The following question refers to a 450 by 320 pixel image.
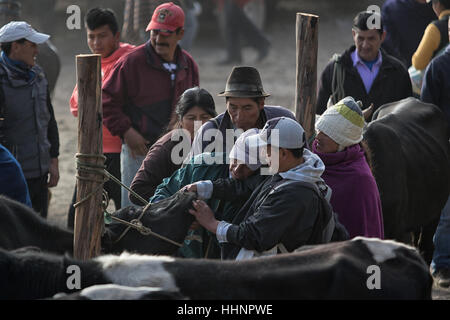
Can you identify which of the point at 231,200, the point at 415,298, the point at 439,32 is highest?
the point at 439,32

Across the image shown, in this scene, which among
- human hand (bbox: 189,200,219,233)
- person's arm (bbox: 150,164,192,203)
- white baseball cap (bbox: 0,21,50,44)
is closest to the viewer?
human hand (bbox: 189,200,219,233)

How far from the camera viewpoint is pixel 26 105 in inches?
251

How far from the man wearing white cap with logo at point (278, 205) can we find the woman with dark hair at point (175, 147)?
3.23ft

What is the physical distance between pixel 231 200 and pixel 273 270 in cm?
96

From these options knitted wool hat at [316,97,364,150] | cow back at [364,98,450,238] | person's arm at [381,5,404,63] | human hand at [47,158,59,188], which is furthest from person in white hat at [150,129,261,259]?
person's arm at [381,5,404,63]

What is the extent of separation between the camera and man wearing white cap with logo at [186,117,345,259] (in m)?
4.13

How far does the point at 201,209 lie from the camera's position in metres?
4.42

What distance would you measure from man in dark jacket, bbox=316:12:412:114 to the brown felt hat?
189 centimetres

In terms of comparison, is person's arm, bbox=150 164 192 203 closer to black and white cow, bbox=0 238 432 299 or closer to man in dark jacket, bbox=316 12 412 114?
black and white cow, bbox=0 238 432 299

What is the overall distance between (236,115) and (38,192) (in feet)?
7.33

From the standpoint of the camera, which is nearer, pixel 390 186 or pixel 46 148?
pixel 390 186

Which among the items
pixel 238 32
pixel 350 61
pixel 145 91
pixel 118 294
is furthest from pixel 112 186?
pixel 238 32
